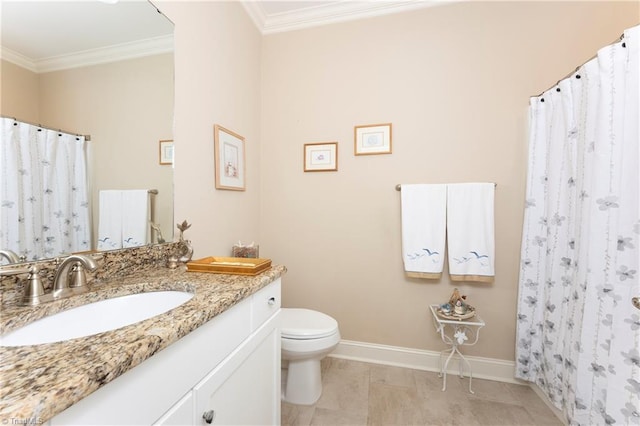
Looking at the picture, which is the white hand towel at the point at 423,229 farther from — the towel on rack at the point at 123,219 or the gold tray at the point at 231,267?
the towel on rack at the point at 123,219

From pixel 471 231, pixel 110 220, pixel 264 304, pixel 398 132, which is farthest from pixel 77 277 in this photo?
pixel 471 231

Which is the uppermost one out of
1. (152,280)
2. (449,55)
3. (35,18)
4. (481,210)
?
(449,55)

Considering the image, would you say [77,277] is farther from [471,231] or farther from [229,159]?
[471,231]

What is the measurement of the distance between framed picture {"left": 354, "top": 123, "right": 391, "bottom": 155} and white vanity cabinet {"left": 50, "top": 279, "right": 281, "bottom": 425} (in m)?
1.20

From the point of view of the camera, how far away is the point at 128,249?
1052 mm

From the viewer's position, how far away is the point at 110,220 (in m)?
1.00

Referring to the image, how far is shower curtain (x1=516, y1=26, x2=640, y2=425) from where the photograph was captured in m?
1.00

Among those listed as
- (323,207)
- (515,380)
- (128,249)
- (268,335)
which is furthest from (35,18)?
(515,380)

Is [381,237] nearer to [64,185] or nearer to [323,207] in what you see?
[323,207]

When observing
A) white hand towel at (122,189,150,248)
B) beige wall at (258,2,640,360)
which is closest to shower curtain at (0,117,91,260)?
white hand towel at (122,189,150,248)

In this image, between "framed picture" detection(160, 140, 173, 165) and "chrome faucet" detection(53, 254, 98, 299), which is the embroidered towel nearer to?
"framed picture" detection(160, 140, 173, 165)

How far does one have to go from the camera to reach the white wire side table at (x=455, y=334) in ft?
5.41

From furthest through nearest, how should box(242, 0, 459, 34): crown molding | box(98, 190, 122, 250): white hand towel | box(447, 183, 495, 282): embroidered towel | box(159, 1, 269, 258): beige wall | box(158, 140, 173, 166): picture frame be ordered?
box(242, 0, 459, 34): crown molding, box(447, 183, 495, 282): embroidered towel, box(159, 1, 269, 258): beige wall, box(158, 140, 173, 166): picture frame, box(98, 190, 122, 250): white hand towel

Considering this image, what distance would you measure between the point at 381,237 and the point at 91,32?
181 cm
